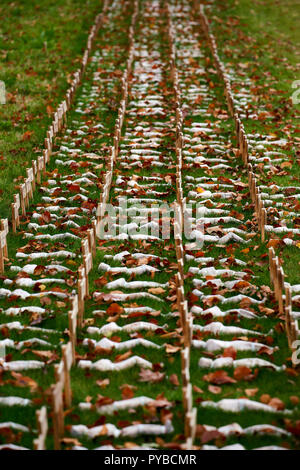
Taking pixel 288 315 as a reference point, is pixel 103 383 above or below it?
below

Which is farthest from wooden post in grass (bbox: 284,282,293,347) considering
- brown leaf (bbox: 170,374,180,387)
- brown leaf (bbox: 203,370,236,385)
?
brown leaf (bbox: 170,374,180,387)

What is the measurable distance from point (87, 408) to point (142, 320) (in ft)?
4.36

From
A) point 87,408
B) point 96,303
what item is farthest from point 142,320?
point 87,408

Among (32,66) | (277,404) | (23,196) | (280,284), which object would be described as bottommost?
(23,196)

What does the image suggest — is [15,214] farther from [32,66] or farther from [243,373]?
[32,66]

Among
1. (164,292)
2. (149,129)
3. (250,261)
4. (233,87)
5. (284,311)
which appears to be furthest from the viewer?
(233,87)

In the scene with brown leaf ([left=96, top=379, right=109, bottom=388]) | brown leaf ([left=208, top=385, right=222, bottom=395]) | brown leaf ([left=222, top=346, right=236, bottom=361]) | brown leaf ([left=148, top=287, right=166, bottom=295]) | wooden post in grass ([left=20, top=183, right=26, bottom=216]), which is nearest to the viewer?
brown leaf ([left=208, top=385, right=222, bottom=395])

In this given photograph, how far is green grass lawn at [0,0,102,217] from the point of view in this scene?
958cm

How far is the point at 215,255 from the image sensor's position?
661 centimetres

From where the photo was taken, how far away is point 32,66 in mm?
13969

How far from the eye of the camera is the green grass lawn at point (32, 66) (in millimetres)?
9578

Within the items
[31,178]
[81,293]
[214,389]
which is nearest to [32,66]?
[31,178]

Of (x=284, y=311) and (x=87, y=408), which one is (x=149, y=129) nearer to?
(x=284, y=311)

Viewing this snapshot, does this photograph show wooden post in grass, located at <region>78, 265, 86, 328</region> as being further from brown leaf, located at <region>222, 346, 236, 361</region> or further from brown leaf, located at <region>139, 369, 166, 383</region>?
brown leaf, located at <region>222, 346, 236, 361</region>
